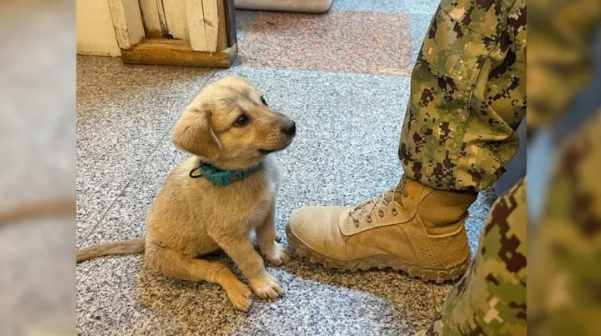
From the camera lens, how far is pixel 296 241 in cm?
120

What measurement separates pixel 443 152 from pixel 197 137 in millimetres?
472

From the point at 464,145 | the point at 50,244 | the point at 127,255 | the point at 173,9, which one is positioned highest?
the point at 50,244

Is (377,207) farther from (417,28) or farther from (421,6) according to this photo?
(421,6)

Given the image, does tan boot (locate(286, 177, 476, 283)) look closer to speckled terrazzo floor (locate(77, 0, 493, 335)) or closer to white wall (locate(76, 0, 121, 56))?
speckled terrazzo floor (locate(77, 0, 493, 335))

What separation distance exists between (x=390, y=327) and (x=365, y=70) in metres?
1.18

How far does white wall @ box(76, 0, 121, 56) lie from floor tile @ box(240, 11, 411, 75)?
1.75 feet

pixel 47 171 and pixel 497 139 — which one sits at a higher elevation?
pixel 47 171

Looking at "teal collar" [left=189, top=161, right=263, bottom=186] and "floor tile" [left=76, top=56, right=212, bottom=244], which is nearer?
"teal collar" [left=189, top=161, right=263, bottom=186]

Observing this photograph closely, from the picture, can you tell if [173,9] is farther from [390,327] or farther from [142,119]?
[390,327]

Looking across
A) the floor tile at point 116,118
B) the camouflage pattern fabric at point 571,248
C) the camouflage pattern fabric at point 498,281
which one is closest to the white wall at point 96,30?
the floor tile at point 116,118

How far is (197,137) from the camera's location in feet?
3.25

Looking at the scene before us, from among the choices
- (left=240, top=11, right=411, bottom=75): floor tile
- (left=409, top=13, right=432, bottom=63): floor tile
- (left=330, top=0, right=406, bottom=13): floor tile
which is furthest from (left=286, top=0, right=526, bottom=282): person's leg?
(left=330, top=0, right=406, bottom=13): floor tile

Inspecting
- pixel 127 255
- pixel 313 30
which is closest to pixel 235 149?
pixel 127 255

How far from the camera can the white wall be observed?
6.59 feet
